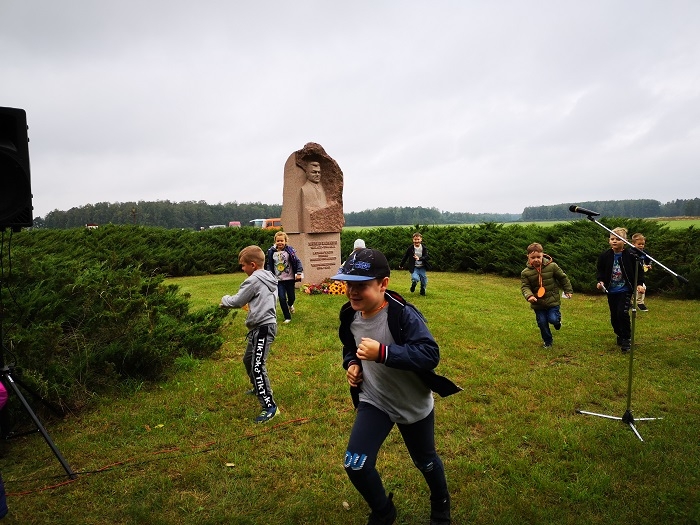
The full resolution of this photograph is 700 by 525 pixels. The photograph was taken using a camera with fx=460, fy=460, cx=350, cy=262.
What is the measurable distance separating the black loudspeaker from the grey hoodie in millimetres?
1753

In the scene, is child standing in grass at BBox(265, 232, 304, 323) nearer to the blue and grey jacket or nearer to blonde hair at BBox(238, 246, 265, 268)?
blonde hair at BBox(238, 246, 265, 268)

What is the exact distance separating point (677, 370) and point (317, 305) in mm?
6737

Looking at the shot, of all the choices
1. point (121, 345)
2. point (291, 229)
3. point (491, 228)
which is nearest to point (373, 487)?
point (121, 345)

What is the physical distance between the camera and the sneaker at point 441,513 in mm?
2766

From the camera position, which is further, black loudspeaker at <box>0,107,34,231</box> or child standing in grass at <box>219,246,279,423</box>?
child standing in grass at <box>219,246,279,423</box>

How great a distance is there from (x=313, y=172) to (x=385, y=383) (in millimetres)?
11509

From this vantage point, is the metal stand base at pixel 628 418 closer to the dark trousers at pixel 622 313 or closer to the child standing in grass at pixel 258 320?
the dark trousers at pixel 622 313

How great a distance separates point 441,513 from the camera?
9.10ft

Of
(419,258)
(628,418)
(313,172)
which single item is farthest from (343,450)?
(313,172)

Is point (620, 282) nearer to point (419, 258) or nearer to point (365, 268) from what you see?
point (419, 258)

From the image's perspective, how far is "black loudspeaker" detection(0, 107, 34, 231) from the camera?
3109 mm

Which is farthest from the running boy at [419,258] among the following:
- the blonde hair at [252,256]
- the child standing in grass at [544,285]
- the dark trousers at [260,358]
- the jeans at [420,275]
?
the dark trousers at [260,358]

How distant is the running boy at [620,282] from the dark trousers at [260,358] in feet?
16.0

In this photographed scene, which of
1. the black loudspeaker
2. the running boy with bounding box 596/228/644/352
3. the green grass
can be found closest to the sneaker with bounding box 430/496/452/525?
the green grass
